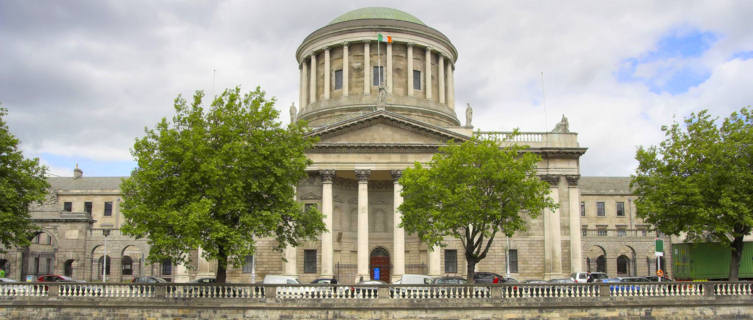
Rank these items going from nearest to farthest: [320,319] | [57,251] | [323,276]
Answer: [320,319]
[323,276]
[57,251]

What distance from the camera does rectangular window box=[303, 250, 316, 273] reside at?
49750 mm

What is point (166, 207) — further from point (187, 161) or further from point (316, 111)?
point (316, 111)

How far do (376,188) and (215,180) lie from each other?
972 inches

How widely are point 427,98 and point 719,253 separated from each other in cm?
2607

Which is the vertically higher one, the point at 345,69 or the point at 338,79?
the point at 345,69

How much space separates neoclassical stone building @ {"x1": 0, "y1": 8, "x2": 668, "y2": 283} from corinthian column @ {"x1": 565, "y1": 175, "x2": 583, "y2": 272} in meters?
0.07

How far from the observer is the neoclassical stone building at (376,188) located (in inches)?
1852

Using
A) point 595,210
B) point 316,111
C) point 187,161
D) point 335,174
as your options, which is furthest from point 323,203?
point 595,210

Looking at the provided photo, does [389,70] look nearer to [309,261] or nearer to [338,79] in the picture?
[338,79]

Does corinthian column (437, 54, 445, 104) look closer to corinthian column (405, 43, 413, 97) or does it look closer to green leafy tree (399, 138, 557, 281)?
corinthian column (405, 43, 413, 97)

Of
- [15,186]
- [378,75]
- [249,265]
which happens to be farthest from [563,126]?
[15,186]

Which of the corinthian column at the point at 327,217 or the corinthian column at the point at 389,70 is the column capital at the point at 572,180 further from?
the corinthian column at the point at 389,70

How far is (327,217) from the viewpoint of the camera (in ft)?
151

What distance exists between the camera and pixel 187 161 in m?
28.3
